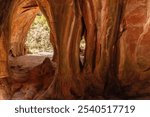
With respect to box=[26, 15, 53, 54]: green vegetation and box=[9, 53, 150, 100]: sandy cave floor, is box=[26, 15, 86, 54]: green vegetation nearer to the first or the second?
box=[26, 15, 53, 54]: green vegetation

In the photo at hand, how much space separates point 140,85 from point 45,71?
2.00 meters

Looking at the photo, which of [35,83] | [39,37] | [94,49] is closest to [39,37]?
[39,37]

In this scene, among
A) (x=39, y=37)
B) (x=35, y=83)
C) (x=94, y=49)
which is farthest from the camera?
(x=39, y=37)

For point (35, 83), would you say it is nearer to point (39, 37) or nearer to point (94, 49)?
point (94, 49)

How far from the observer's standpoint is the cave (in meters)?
4.10

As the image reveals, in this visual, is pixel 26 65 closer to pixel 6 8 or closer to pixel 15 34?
pixel 15 34

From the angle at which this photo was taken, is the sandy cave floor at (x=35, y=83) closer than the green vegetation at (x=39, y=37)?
Yes

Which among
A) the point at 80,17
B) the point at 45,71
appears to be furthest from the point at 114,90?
the point at 45,71

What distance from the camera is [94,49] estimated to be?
4.36 m

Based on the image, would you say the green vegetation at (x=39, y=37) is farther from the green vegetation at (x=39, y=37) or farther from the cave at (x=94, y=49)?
the cave at (x=94, y=49)

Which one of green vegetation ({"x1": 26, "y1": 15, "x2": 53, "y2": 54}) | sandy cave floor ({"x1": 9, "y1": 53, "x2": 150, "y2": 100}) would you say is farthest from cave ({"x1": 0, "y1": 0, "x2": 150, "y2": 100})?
green vegetation ({"x1": 26, "y1": 15, "x2": 53, "y2": 54})

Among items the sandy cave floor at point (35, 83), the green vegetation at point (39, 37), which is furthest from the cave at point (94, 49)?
the green vegetation at point (39, 37)

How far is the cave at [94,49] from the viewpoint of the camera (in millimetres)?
4102

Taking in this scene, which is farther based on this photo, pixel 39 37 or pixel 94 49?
pixel 39 37
